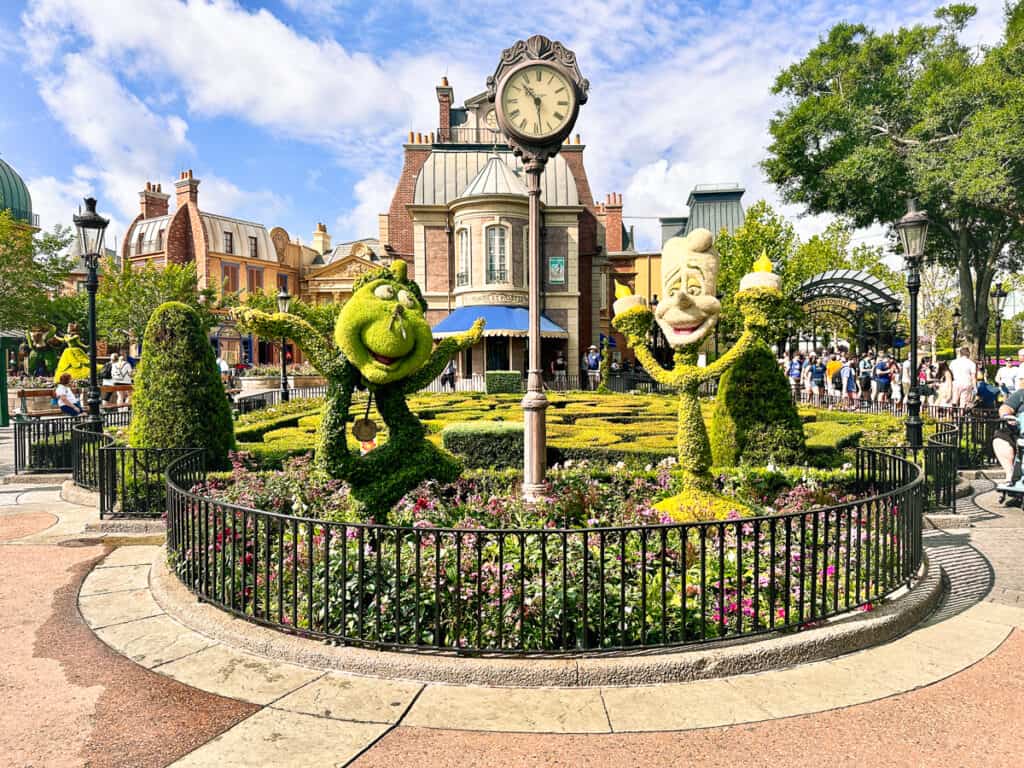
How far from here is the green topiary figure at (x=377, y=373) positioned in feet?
18.5

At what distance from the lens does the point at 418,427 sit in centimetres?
609

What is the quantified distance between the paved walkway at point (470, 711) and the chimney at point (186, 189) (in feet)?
164

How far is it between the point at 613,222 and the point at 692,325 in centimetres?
4104

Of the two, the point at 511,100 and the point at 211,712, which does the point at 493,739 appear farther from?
the point at 511,100

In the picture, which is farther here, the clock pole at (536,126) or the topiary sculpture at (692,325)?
the clock pole at (536,126)

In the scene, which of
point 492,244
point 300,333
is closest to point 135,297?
point 492,244

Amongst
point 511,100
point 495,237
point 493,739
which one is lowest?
point 493,739

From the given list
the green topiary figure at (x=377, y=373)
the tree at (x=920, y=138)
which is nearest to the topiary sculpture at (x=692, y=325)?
the green topiary figure at (x=377, y=373)

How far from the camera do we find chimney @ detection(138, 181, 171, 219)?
52.9 meters

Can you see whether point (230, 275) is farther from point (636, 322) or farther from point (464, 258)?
point (636, 322)

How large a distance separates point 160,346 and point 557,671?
7044mm

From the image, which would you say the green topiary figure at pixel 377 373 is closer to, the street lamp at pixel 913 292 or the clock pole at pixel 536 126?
the clock pole at pixel 536 126

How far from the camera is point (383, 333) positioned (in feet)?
18.3

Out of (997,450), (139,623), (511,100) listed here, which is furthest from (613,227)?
(139,623)
